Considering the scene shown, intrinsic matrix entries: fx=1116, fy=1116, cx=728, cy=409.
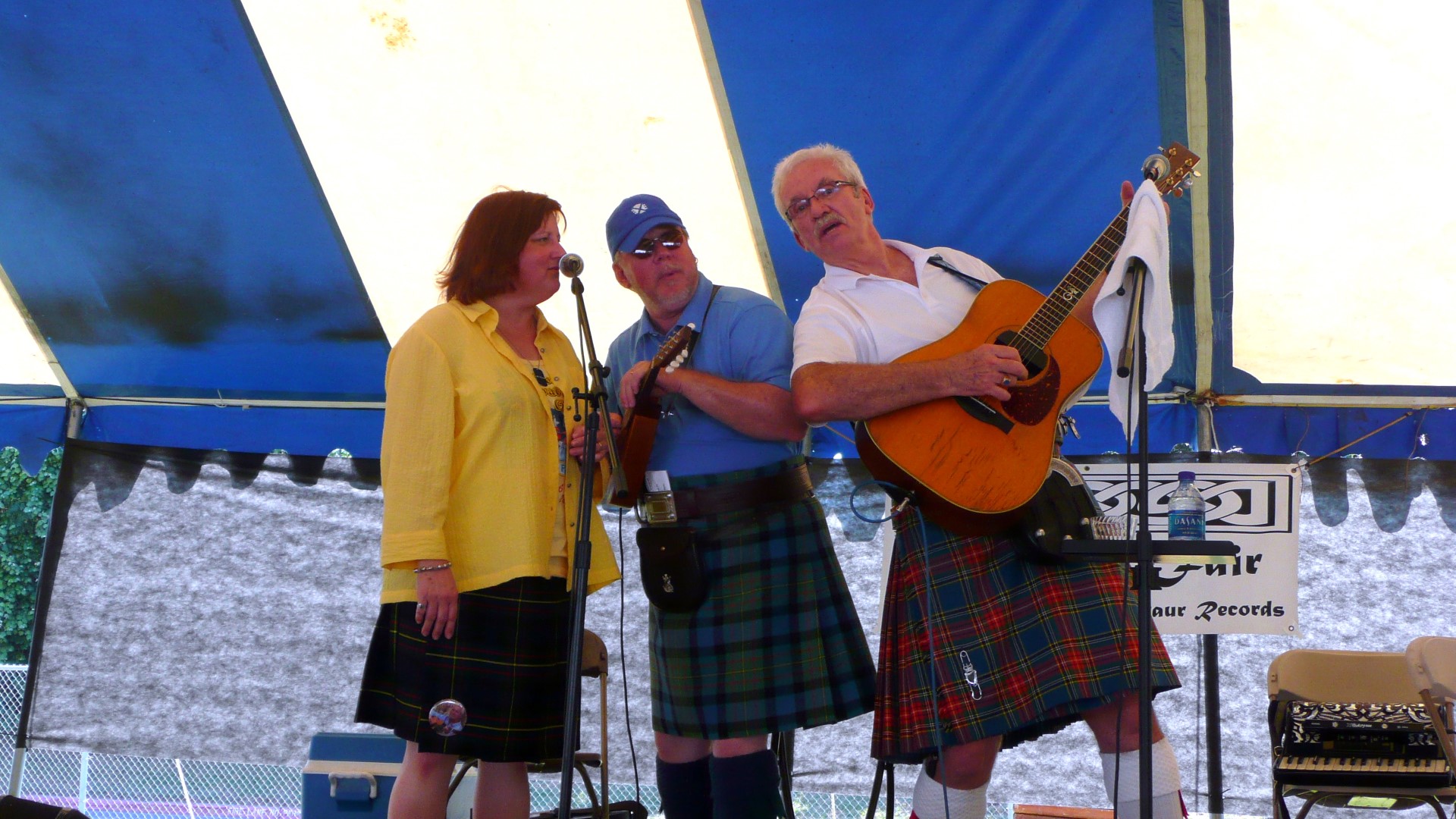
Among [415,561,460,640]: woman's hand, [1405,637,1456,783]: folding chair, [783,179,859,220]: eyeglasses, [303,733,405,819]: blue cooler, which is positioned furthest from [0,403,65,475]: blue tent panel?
[1405,637,1456,783]: folding chair

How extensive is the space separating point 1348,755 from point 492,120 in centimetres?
332

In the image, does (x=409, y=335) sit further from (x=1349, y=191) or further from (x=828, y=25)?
(x=1349, y=191)

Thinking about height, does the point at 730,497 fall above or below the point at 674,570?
above

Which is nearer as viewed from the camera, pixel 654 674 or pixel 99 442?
pixel 654 674

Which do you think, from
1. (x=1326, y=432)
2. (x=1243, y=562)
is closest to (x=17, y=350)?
(x=1243, y=562)

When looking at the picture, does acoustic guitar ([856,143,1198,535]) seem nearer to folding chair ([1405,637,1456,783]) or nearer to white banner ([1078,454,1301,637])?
folding chair ([1405,637,1456,783])

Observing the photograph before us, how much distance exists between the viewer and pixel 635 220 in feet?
7.49

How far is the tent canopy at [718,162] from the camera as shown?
10.5 ft

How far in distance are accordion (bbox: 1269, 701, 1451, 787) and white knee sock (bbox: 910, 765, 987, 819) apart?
6.11ft

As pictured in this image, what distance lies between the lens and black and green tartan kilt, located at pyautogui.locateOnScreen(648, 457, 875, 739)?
2133mm

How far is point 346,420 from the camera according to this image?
171 inches

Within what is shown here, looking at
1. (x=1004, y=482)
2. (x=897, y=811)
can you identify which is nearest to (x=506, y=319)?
(x=1004, y=482)

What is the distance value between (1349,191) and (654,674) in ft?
8.53

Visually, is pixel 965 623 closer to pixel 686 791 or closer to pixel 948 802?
pixel 948 802
